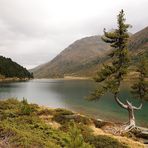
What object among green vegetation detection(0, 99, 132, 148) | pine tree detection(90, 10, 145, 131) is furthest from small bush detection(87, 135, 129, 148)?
pine tree detection(90, 10, 145, 131)

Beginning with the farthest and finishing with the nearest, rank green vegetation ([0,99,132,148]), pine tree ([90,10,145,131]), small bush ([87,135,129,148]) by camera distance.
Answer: pine tree ([90,10,145,131]) < small bush ([87,135,129,148]) < green vegetation ([0,99,132,148])

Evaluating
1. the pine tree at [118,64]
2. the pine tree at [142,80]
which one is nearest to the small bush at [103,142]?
the pine tree at [118,64]

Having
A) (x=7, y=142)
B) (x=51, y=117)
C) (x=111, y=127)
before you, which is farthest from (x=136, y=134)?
(x=7, y=142)

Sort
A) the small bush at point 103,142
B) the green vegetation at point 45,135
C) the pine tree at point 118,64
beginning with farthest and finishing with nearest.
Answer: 1. the pine tree at point 118,64
2. the small bush at point 103,142
3. the green vegetation at point 45,135

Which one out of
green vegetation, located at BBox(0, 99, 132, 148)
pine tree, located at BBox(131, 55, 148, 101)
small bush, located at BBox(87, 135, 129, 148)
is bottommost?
small bush, located at BBox(87, 135, 129, 148)

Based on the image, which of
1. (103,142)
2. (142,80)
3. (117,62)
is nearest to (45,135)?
(103,142)

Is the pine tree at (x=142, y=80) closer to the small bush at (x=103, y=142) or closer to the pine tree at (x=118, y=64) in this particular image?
the pine tree at (x=118, y=64)

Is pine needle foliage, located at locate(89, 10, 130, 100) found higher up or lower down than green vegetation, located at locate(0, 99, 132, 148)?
higher up

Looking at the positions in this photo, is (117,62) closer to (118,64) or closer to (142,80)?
(118,64)

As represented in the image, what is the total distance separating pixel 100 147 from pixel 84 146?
29.4ft

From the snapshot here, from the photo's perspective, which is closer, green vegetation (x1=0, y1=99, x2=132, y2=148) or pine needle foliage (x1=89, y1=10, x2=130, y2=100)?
green vegetation (x1=0, y1=99, x2=132, y2=148)

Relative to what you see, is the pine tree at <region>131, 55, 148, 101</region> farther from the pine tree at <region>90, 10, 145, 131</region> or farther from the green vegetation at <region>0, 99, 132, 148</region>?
the green vegetation at <region>0, 99, 132, 148</region>

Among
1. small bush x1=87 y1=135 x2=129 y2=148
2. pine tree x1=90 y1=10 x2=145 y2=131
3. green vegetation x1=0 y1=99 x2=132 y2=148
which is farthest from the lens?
pine tree x1=90 y1=10 x2=145 y2=131

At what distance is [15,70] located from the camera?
197000 mm
